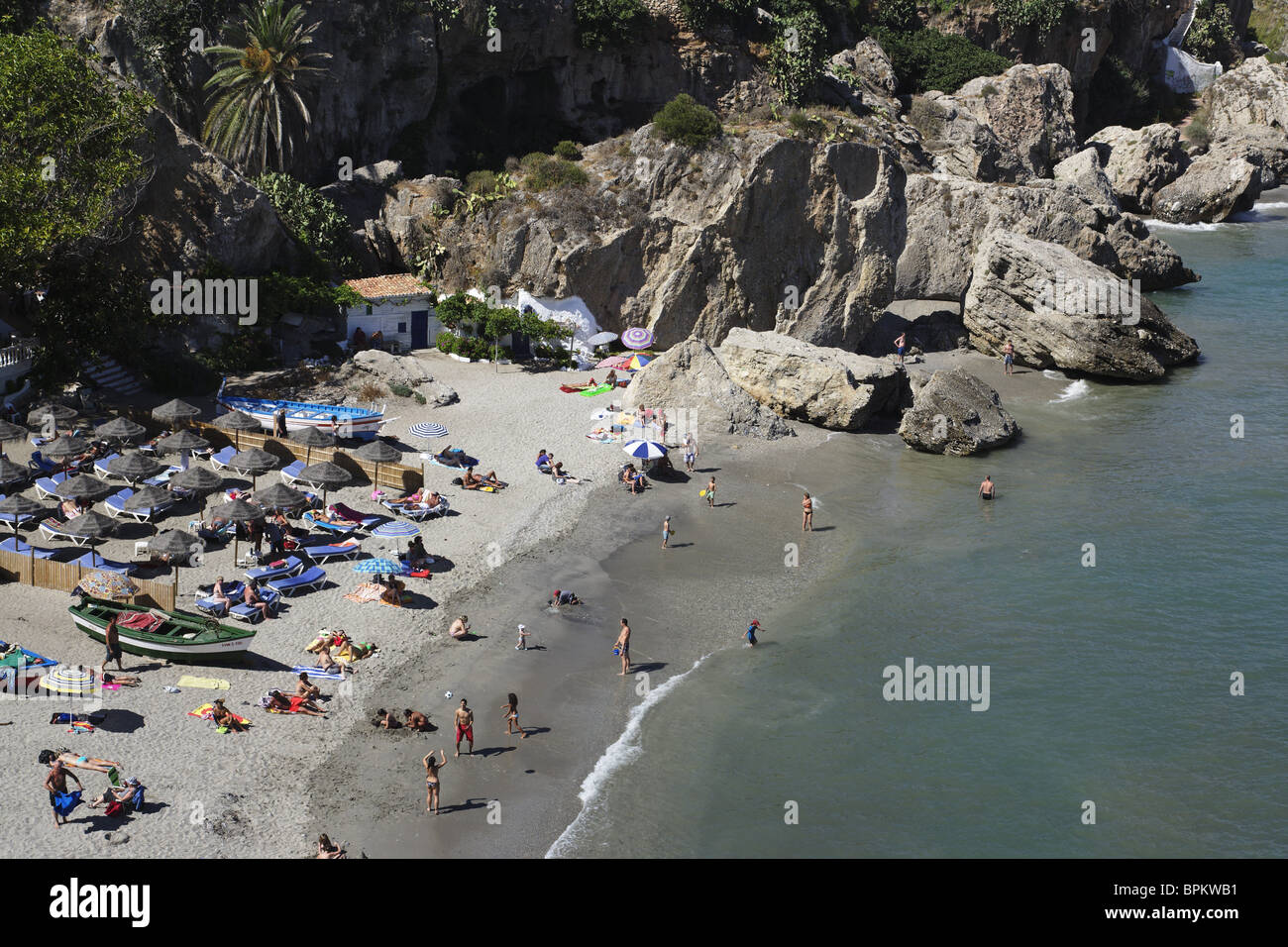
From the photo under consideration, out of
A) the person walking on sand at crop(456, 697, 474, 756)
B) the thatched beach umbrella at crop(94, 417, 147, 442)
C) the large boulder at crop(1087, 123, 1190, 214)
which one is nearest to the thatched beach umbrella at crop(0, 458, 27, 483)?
the thatched beach umbrella at crop(94, 417, 147, 442)

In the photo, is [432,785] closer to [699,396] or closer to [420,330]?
[699,396]

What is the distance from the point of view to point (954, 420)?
165 ft

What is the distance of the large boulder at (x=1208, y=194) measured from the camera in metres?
103

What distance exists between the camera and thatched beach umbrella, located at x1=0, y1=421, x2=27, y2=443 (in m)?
40.7

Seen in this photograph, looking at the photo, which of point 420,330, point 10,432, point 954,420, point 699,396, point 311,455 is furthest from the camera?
point 420,330

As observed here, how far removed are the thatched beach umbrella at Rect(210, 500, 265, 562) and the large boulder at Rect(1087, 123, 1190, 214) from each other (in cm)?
8864

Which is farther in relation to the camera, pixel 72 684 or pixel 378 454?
pixel 378 454

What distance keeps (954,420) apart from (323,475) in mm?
25932

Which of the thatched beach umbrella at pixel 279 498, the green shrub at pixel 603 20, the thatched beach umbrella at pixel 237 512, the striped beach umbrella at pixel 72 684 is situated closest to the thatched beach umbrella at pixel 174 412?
the thatched beach umbrella at pixel 279 498

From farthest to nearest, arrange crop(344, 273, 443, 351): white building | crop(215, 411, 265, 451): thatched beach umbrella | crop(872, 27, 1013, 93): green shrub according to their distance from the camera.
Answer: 1. crop(872, 27, 1013, 93): green shrub
2. crop(344, 273, 443, 351): white building
3. crop(215, 411, 265, 451): thatched beach umbrella

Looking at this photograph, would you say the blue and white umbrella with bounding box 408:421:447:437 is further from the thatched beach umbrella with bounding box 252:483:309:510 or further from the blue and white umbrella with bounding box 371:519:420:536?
the blue and white umbrella with bounding box 371:519:420:536

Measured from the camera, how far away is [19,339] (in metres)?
47.5

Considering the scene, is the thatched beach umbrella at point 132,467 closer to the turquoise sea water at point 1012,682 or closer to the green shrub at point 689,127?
the turquoise sea water at point 1012,682

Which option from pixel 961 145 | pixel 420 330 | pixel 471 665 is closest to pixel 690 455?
pixel 471 665
